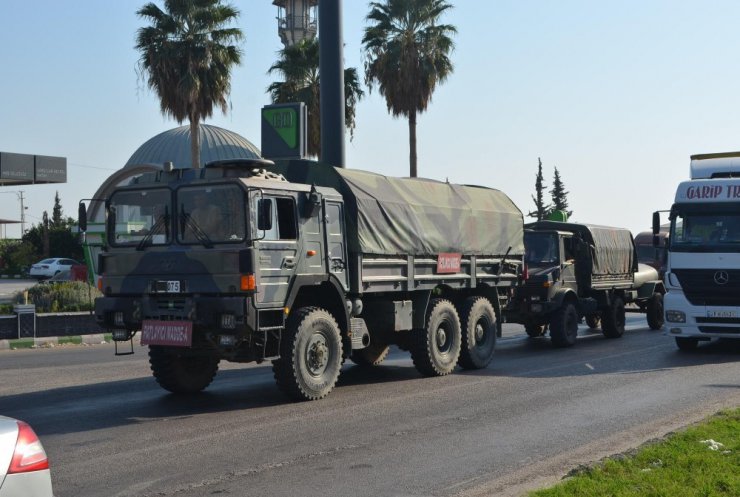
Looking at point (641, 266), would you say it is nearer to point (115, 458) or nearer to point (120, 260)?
point (120, 260)

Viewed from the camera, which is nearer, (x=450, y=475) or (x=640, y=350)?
(x=450, y=475)

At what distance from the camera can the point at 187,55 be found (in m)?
38.4

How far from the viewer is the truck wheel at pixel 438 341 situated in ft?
45.9

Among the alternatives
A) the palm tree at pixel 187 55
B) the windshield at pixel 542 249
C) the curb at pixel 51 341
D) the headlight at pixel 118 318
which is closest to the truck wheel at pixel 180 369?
the headlight at pixel 118 318

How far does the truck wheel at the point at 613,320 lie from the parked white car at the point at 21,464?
1862cm

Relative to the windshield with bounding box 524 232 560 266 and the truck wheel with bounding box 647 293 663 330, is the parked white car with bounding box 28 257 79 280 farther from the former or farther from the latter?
the windshield with bounding box 524 232 560 266

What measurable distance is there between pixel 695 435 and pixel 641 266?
17.1 m

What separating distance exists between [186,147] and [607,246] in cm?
4998

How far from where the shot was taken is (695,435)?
8461 mm

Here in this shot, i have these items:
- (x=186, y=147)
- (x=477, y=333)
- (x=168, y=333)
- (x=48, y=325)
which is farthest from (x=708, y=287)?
(x=186, y=147)

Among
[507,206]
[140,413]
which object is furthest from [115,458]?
[507,206]

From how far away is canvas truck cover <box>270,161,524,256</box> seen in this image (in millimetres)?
12844

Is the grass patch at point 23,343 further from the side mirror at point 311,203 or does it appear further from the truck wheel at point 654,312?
the truck wheel at point 654,312

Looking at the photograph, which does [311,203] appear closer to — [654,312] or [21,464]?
[21,464]
